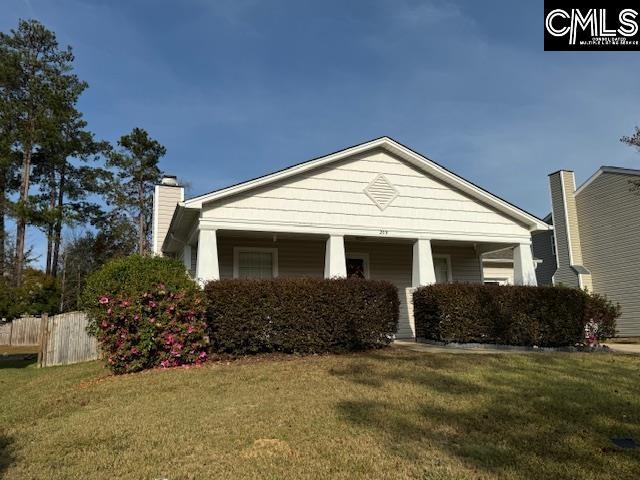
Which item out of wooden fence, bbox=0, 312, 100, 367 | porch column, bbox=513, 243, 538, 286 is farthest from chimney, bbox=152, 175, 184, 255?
porch column, bbox=513, 243, 538, 286

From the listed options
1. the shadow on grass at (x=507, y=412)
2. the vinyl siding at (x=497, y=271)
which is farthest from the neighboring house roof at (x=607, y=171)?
the shadow on grass at (x=507, y=412)

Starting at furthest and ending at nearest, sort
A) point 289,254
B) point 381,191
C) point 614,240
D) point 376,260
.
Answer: point 614,240
point 376,260
point 289,254
point 381,191

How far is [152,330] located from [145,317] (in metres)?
0.28

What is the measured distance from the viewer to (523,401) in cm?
591

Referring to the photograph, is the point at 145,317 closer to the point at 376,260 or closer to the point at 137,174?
the point at 376,260

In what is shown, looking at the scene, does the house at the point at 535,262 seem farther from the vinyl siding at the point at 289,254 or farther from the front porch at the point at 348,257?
the vinyl siding at the point at 289,254

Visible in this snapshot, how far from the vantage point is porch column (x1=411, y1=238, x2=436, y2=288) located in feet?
43.8

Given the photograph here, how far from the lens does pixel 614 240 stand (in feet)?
73.0

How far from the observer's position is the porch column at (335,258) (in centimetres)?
1253

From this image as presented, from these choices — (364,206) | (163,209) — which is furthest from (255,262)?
(163,209)

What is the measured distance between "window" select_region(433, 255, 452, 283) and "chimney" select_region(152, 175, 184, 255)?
941cm

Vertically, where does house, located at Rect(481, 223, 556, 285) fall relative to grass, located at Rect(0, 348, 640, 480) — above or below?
above

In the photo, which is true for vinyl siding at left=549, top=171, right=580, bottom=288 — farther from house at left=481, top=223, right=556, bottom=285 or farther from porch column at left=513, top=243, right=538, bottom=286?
porch column at left=513, top=243, right=538, bottom=286

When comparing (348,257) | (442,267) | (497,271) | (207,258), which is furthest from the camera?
(497,271)
